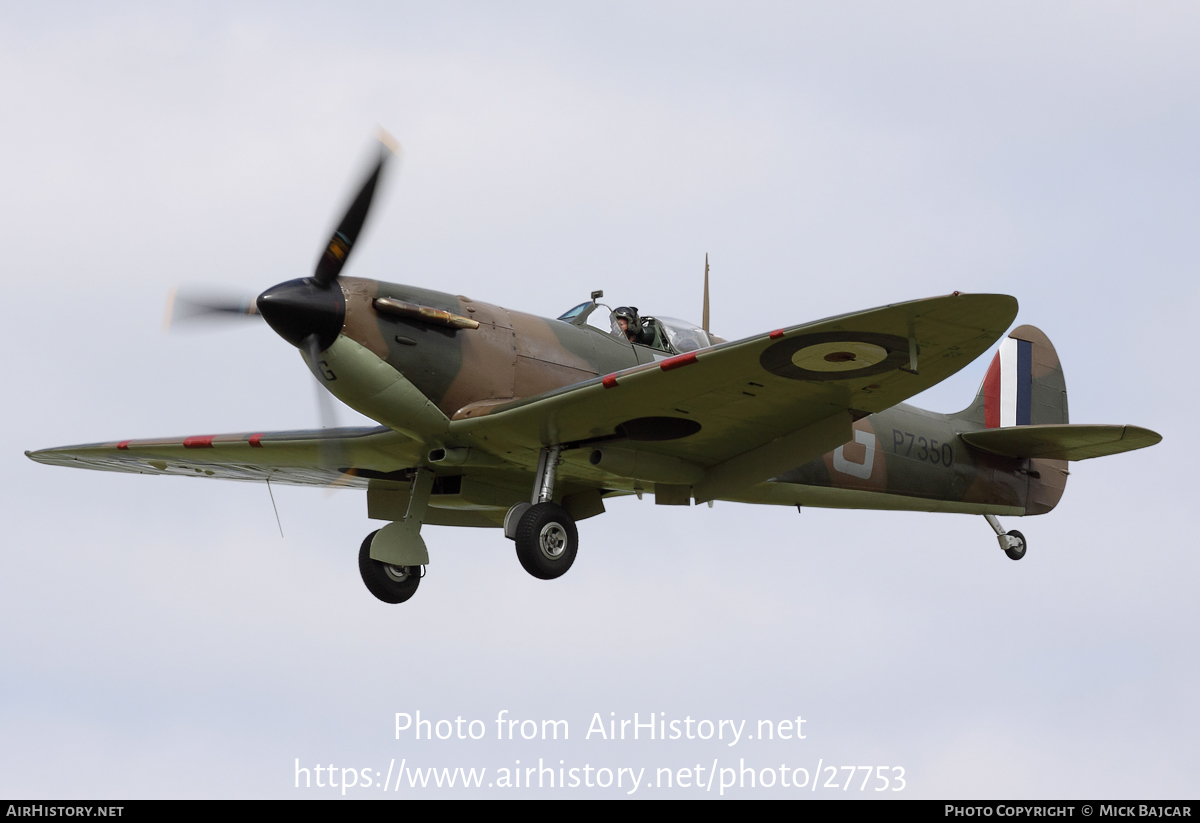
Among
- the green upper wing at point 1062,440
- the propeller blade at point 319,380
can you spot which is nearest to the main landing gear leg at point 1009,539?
the green upper wing at point 1062,440

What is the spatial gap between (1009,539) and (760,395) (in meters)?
5.57

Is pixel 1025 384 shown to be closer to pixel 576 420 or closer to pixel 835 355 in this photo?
pixel 835 355

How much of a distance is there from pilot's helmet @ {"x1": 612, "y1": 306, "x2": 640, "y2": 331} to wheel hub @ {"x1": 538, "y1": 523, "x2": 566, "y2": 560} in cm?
225

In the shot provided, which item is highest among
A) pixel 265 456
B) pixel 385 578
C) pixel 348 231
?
pixel 348 231

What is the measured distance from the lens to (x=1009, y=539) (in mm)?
14156

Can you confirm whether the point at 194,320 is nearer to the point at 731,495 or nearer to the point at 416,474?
the point at 416,474

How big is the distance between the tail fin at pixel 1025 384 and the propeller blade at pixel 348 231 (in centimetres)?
796

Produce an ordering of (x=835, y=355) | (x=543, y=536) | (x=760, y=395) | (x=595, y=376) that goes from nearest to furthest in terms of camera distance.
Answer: (x=835, y=355)
(x=760, y=395)
(x=543, y=536)
(x=595, y=376)

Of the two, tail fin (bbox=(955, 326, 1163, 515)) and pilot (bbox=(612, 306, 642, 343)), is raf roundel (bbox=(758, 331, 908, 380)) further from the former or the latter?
tail fin (bbox=(955, 326, 1163, 515))

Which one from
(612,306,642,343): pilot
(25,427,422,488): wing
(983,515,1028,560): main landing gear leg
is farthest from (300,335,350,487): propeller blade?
(983,515,1028,560): main landing gear leg

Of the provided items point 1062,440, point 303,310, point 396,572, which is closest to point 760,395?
point 303,310

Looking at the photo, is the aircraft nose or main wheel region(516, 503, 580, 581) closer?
the aircraft nose

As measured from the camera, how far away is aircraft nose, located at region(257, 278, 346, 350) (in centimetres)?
965

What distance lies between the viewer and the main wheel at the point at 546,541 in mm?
9969
